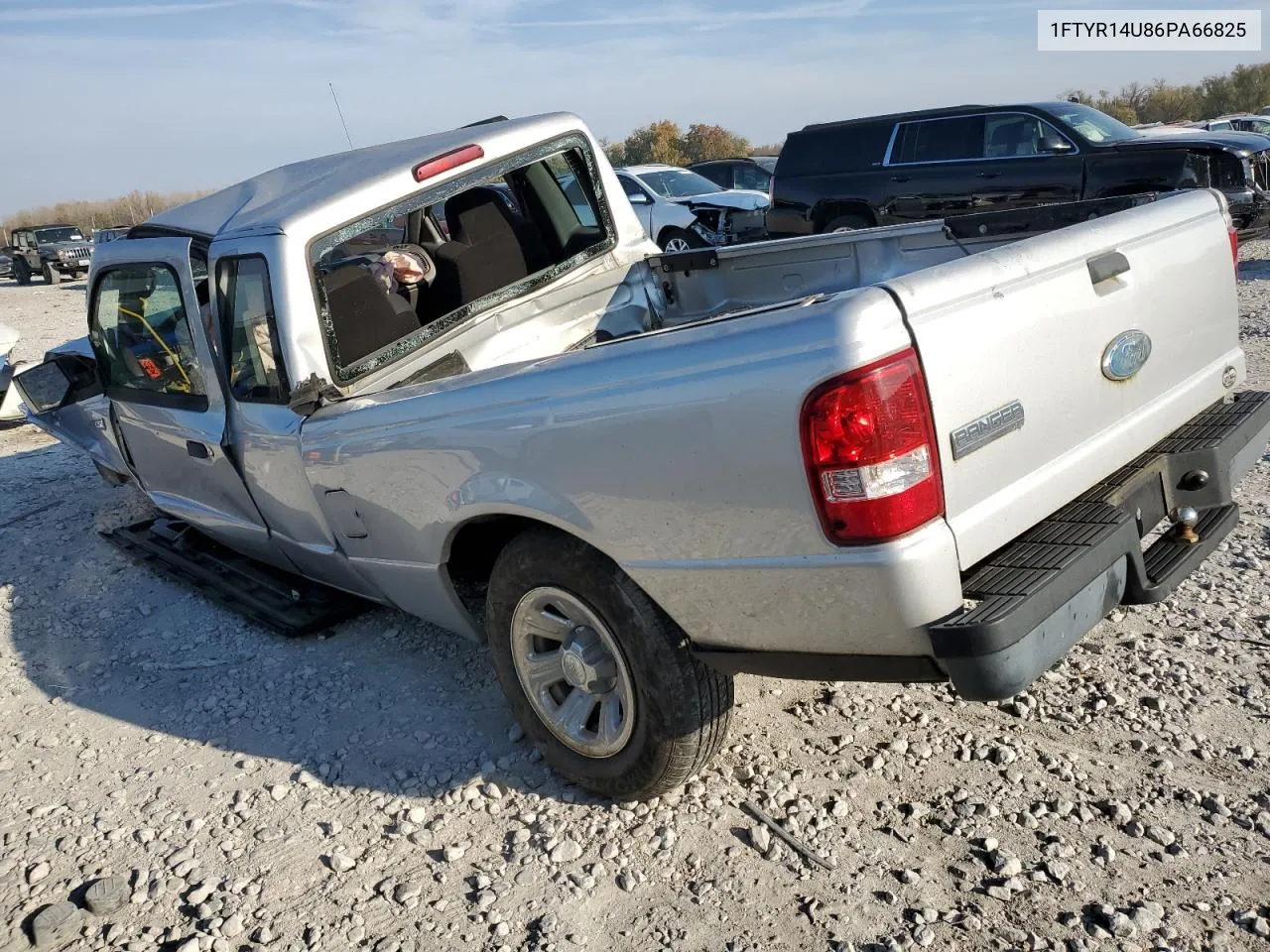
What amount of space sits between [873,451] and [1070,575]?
0.60 meters

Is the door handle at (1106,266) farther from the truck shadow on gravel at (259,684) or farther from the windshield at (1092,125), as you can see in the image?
the windshield at (1092,125)

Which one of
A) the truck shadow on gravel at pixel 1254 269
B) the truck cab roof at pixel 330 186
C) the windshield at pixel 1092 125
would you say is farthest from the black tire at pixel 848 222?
the truck cab roof at pixel 330 186

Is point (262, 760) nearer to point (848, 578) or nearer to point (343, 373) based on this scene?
point (343, 373)

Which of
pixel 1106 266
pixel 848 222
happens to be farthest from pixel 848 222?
pixel 1106 266

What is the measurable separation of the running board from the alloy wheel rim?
59.5 inches

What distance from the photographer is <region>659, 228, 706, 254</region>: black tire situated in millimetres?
15109

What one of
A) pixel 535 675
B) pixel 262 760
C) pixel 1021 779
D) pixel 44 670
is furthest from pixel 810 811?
pixel 44 670

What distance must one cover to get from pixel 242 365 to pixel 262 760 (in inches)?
56.3

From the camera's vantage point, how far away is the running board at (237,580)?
4391 millimetres

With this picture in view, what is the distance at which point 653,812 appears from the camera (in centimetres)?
305

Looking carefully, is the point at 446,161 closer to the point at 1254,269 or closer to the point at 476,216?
the point at 476,216

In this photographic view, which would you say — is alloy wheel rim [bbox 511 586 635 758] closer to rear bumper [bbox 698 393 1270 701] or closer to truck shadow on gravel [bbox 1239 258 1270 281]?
rear bumper [bbox 698 393 1270 701]

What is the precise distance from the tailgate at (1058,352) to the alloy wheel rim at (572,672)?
1.07 metres

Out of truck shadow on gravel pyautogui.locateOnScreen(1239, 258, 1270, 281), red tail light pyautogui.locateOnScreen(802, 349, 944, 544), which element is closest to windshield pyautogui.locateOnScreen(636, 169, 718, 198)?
truck shadow on gravel pyautogui.locateOnScreen(1239, 258, 1270, 281)
